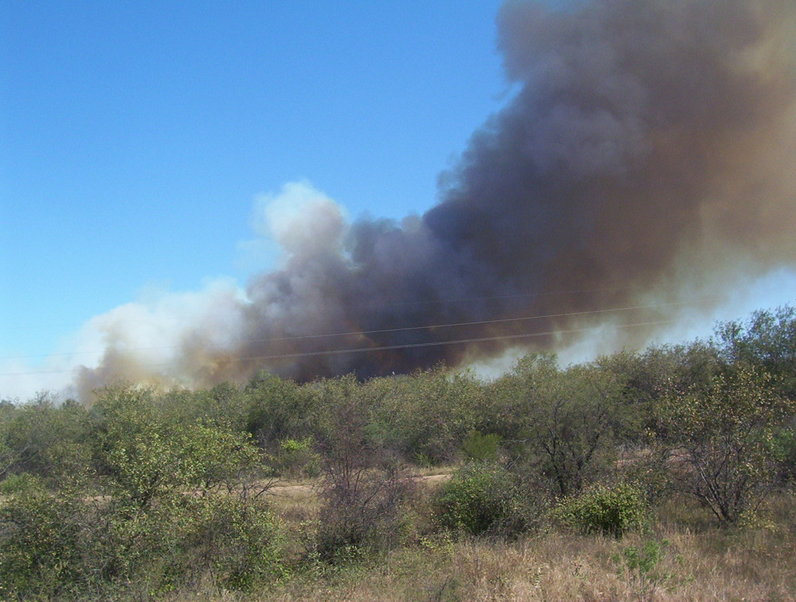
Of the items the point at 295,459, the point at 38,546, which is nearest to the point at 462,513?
the point at 38,546

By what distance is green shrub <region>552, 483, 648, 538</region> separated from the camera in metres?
11.6

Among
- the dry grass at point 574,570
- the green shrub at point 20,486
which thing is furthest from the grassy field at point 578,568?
the green shrub at point 20,486

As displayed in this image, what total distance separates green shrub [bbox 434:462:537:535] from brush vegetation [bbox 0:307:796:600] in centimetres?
4

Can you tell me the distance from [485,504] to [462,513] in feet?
1.74

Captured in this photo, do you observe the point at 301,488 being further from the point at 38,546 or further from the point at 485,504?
the point at 38,546

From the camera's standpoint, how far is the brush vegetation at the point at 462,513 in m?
8.53

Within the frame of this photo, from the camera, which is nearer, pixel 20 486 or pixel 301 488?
pixel 20 486

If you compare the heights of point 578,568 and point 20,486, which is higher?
point 20,486

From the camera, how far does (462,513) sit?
42.8ft

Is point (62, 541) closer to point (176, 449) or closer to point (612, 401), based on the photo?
point (176, 449)

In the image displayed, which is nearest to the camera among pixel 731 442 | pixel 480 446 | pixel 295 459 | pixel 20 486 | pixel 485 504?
pixel 20 486

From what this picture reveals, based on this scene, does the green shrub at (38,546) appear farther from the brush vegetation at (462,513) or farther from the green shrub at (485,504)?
the green shrub at (485,504)

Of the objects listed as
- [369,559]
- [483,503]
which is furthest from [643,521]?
[369,559]

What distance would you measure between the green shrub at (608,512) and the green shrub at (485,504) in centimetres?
71
